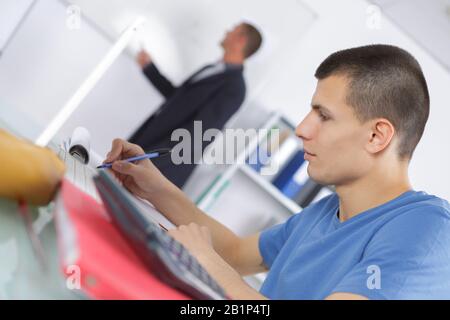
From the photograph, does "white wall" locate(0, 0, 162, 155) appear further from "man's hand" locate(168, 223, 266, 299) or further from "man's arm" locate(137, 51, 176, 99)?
"man's hand" locate(168, 223, 266, 299)

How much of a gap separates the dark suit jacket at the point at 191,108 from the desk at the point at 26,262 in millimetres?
2023

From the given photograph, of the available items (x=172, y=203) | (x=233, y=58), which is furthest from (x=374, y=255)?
(x=233, y=58)

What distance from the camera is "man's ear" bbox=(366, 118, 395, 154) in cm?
89

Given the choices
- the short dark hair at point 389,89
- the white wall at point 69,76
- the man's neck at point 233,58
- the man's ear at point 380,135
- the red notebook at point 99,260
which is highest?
the man's neck at point 233,58

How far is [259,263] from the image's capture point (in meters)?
1.14

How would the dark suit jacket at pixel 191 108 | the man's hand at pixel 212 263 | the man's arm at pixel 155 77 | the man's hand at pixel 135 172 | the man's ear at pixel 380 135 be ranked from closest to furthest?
the man's hand at pixel 212 263, the man's ear at pixel 380 135, the man's hand at pixel 135 172, the dark suit jacket at pixel 191 108, the man's arm at pixel 155 77

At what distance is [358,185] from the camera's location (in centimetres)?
92

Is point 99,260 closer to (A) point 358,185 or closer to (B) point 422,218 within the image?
(B) point 422,218

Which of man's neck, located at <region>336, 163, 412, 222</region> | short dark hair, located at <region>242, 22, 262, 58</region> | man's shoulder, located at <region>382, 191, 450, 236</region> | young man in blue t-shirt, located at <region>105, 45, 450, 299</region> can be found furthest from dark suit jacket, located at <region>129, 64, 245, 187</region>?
man's shoulder, located at <region>382, 191, 450, 236</region>

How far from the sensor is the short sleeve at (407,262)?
0.64 m

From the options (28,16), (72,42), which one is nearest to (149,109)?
(72,42)

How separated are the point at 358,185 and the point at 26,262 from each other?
59 cm

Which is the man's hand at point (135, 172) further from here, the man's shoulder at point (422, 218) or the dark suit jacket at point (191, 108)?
the dark suit jacket at point (191, 108)

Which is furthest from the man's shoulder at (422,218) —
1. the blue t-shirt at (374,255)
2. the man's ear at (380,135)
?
the man's ear at (380,135)
